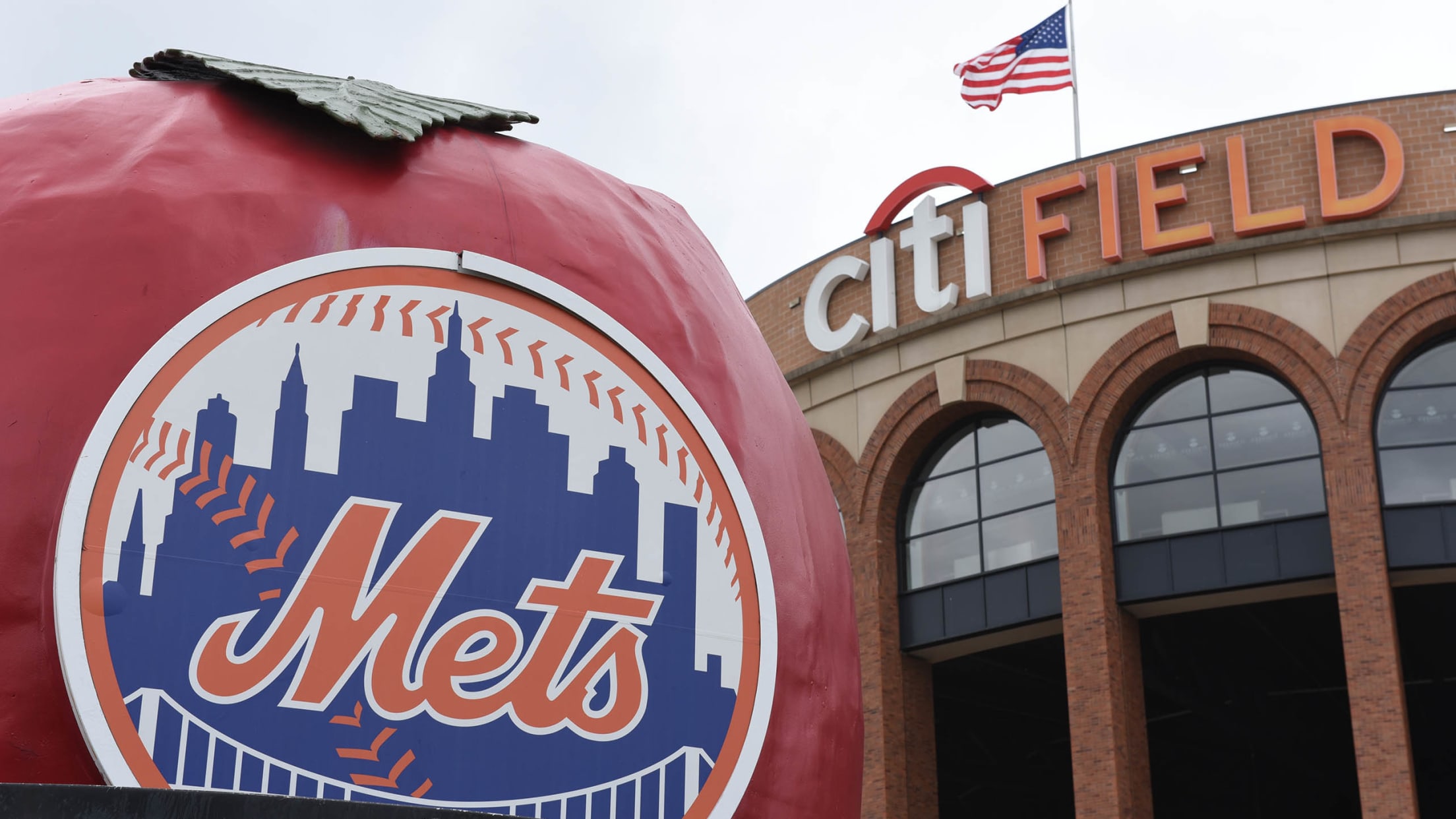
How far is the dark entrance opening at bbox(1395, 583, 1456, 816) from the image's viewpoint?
2597cm

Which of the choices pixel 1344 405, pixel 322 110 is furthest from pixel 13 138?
pixel 1344 405

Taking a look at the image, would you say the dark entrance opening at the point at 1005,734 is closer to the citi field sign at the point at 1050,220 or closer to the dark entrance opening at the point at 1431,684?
the dark entrance opening at the point at 1431,684

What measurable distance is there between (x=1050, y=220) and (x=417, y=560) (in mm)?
19767

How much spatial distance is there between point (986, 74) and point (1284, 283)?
22.4 ft

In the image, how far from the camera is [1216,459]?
79.0 feet

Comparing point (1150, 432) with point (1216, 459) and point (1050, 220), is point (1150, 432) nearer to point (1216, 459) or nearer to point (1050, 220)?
point (1216, 459)

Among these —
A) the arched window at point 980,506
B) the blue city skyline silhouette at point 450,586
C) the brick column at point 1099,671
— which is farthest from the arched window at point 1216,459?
the blue city skyline silhouette at point 450,586

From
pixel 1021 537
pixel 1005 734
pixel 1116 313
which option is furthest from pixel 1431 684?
pixel 1116 313

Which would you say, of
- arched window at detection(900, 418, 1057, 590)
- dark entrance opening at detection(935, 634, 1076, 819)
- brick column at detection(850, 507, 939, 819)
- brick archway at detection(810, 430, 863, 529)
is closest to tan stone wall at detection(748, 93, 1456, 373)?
brick archway at detection(810, 430, 863, 529)

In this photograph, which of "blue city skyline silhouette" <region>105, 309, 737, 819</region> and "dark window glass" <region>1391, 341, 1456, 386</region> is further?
"dark window glass" <region>1391, 341, 1456, 386</region>

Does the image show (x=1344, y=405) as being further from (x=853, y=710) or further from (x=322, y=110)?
(x=322, y=110)

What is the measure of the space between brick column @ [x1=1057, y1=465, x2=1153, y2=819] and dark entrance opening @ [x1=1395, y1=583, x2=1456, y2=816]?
4.10m

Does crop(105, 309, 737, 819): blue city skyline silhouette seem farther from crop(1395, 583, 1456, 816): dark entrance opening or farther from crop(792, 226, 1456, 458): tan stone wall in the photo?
crop(1395, 583, 1456, 816): dark entrance opening

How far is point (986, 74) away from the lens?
28.2 m
